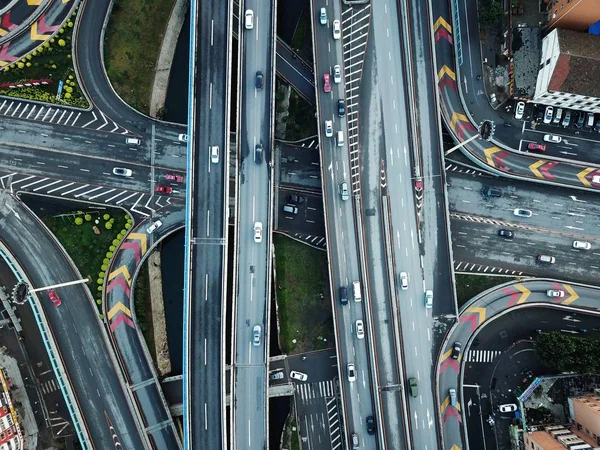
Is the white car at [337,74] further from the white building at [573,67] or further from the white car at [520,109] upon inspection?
the white building at [573,67]

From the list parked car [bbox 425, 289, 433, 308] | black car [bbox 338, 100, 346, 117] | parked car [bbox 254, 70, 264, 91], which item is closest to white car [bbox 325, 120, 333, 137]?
black car [bbox 338, 100, 346, 117]

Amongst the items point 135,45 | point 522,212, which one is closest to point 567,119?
point 522,212

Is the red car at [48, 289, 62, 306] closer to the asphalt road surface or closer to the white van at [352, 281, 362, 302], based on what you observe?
the asphalt road surface

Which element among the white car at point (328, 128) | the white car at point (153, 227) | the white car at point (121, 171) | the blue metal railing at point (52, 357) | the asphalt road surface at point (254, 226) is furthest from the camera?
the white car at point (153, 227)

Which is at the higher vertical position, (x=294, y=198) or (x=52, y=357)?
(x=294, y=198)

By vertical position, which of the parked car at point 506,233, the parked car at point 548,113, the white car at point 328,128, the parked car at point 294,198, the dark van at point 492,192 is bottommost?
the parked car at point 506,233

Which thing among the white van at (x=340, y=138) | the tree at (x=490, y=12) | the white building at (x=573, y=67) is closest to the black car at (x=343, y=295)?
the white van at (x=340, y=138)

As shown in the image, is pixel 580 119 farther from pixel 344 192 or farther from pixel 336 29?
pixel 336 29
